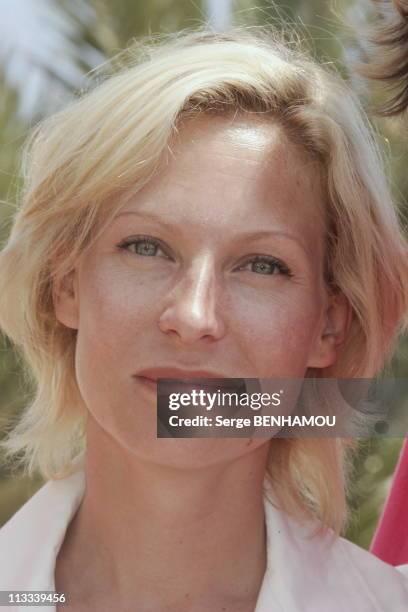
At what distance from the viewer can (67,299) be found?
5.16 feet

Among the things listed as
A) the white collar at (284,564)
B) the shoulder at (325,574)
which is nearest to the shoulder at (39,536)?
the white collar at (284,564)

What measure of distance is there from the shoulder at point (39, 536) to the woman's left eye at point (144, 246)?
16.2 inches

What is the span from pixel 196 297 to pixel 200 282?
2cm

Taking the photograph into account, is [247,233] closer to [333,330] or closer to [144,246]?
[144,246]

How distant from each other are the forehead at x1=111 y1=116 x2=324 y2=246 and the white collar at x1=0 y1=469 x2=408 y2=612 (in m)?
0.46

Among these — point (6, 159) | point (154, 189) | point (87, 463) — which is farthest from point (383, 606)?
point (6, 159)

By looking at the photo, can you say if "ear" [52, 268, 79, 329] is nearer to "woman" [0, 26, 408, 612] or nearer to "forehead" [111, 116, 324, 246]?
"woman" [0, 26, 408, 612]

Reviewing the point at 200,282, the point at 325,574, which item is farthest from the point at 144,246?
the point at 325,574

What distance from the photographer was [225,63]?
1.54 metres

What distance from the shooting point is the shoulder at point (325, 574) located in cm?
154

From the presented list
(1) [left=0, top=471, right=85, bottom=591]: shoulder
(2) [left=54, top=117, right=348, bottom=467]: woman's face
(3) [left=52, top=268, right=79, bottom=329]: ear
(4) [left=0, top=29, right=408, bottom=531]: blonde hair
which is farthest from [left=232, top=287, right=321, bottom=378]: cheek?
(1) [left=0, top=471, right=85, bottom=591]: shoulder

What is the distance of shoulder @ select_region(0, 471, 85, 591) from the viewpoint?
4.96 feet

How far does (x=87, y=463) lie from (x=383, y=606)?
18.8 inches

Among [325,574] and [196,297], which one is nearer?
[196,297]
